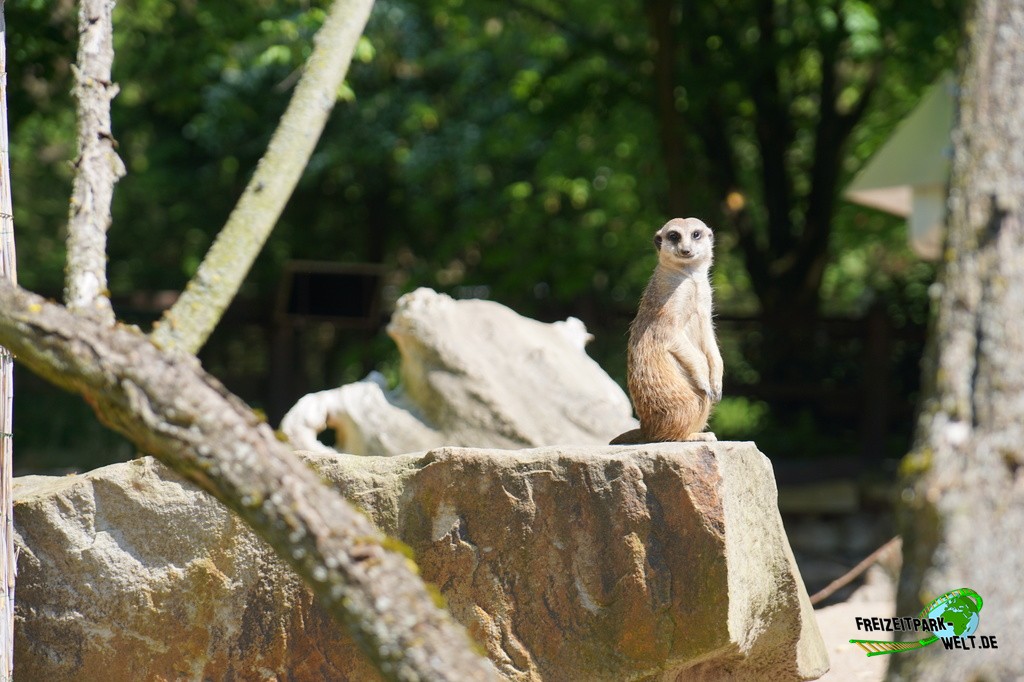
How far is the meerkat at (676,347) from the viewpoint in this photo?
4.14m

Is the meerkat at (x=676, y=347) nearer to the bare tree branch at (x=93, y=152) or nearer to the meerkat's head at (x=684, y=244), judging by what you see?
the meerkat's head at (x=684, y=244)

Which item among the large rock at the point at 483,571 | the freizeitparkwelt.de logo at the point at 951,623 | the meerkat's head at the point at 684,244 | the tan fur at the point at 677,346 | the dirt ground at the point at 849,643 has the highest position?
the meerkat's head at the point at 684,244

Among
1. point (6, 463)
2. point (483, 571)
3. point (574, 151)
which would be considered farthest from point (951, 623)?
point (574, 151)

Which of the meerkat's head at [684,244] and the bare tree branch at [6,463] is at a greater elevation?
the meerkat's head at [684,244]

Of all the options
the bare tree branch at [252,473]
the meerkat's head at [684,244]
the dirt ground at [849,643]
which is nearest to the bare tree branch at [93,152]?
the bare tree branch at [252,473]

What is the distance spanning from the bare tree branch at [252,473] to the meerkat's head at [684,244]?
236cm

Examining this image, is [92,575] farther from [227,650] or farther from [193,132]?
[193,132]

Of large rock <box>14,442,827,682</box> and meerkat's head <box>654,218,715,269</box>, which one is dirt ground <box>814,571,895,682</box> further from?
meerkat's head <box>654,218,715,269</box>

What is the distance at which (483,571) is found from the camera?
3.55 m

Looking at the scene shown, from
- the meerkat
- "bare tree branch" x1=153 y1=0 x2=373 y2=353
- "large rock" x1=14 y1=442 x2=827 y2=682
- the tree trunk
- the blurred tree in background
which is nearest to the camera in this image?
the tree trunk

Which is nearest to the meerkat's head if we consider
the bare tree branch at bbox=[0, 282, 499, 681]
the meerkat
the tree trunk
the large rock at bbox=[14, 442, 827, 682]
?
the meerkat

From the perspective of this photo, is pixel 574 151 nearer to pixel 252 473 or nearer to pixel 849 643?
pixel 849 643

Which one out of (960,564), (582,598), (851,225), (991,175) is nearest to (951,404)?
(960,564)

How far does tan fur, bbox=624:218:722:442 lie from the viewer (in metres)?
4.14
